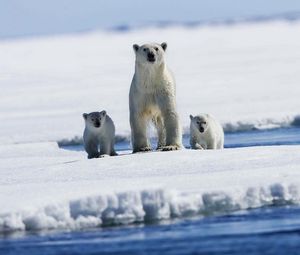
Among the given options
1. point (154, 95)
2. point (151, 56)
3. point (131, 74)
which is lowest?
point (154, 95)

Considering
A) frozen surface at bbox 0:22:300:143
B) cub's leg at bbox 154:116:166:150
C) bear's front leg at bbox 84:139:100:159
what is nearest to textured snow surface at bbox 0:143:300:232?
bear's front leg at bbox 84:139:100:159

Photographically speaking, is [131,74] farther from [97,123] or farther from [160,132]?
[97,123]

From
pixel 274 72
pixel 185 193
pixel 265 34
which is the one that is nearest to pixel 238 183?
pixel 185 193

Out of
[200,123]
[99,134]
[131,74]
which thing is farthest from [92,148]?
[131,74]

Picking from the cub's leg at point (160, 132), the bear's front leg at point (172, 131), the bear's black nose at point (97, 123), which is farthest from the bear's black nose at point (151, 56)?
the bear's black nose at point (97, 123)

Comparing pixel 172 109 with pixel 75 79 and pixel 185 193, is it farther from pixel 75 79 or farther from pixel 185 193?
pixel 75 79

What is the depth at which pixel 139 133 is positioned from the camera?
30.8ft

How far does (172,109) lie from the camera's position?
30.4ft

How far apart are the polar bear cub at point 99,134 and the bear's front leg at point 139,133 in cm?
19

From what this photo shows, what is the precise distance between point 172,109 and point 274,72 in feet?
46.6

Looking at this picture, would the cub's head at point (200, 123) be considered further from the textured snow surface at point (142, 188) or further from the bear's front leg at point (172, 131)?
the textured snow surface at point (142, 188)

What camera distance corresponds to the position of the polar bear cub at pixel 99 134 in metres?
9.26

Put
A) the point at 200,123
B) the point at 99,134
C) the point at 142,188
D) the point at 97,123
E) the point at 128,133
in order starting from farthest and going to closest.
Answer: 1. the point at 128,133
2. the point at 200,123
3. the point at 99,134
4. the point at 97,123
5. the point at 142,188

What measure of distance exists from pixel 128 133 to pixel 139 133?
13.4 ft
